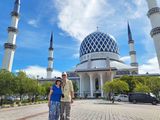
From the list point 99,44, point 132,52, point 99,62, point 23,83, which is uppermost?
point 99,44

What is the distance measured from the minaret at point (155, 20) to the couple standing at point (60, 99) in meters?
37.8

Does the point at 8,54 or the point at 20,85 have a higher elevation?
the point at 8,54

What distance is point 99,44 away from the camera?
8669 centimetres

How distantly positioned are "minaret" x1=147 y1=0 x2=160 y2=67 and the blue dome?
43.3 meters

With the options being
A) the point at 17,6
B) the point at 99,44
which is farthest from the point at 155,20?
the point at 99,44

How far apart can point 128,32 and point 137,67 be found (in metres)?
16.3

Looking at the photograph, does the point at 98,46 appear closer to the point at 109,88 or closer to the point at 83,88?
the point at 83,88

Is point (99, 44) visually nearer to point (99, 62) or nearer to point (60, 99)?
point (99, 62)

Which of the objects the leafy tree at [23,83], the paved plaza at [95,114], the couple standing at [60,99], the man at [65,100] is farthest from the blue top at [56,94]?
the leafy tree at [23,83]

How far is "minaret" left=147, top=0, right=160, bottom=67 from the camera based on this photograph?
41312 millimetres

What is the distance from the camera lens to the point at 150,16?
4244cm

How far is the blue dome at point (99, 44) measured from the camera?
86256 mm

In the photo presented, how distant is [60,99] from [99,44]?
8144cm

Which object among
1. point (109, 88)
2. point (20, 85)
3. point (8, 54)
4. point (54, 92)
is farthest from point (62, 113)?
point (8, 54)
